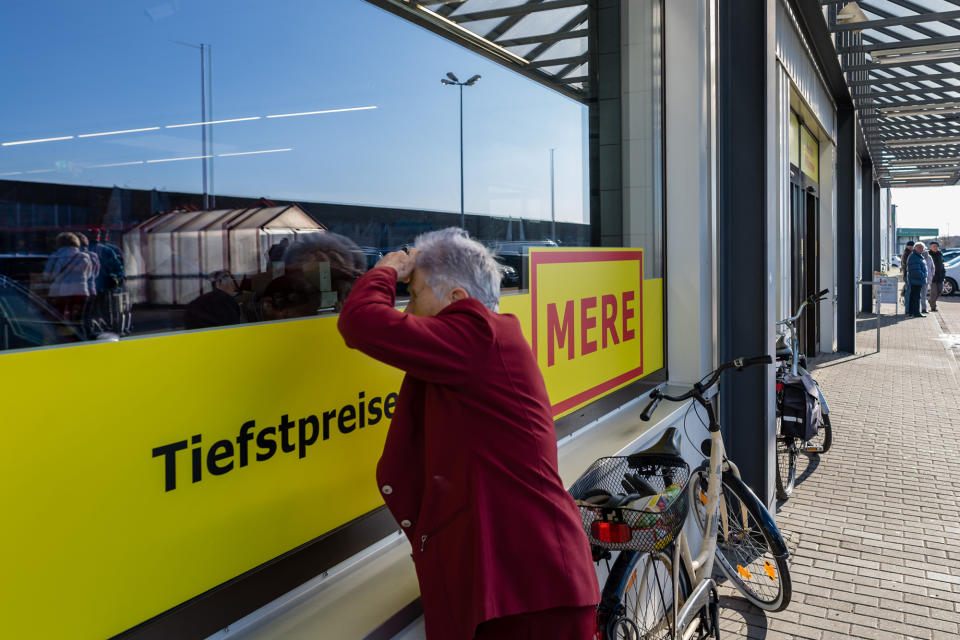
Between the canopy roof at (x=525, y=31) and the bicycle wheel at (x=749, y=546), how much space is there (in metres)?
2.05

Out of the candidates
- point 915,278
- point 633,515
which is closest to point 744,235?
point 633,515

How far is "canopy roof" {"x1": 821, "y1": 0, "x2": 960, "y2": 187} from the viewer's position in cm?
788

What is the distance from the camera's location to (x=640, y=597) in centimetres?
272

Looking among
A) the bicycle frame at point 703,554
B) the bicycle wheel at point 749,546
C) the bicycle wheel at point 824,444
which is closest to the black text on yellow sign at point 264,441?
the bicycle frame at point 703,554

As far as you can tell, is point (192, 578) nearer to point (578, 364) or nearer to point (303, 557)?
point (303, 557)

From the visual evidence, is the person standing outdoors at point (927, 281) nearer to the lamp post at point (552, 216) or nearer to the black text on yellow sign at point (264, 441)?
the lamp post at point (552, 216)

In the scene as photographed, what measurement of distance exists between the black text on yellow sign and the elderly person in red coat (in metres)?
0.29

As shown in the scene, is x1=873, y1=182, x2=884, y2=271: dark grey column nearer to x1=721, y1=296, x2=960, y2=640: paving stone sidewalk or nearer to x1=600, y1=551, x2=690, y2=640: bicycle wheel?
x1=721, y1=296, x2=960, y2=640: paving stone sidewalk

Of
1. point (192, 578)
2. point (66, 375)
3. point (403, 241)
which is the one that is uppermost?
point (403, 241)

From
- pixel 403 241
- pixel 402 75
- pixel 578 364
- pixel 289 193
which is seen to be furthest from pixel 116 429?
pixel 578 364

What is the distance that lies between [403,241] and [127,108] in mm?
1019

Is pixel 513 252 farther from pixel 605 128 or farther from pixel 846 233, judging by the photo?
pixel 846 233

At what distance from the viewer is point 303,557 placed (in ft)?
A: 6.33

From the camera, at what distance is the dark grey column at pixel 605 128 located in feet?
13.6
